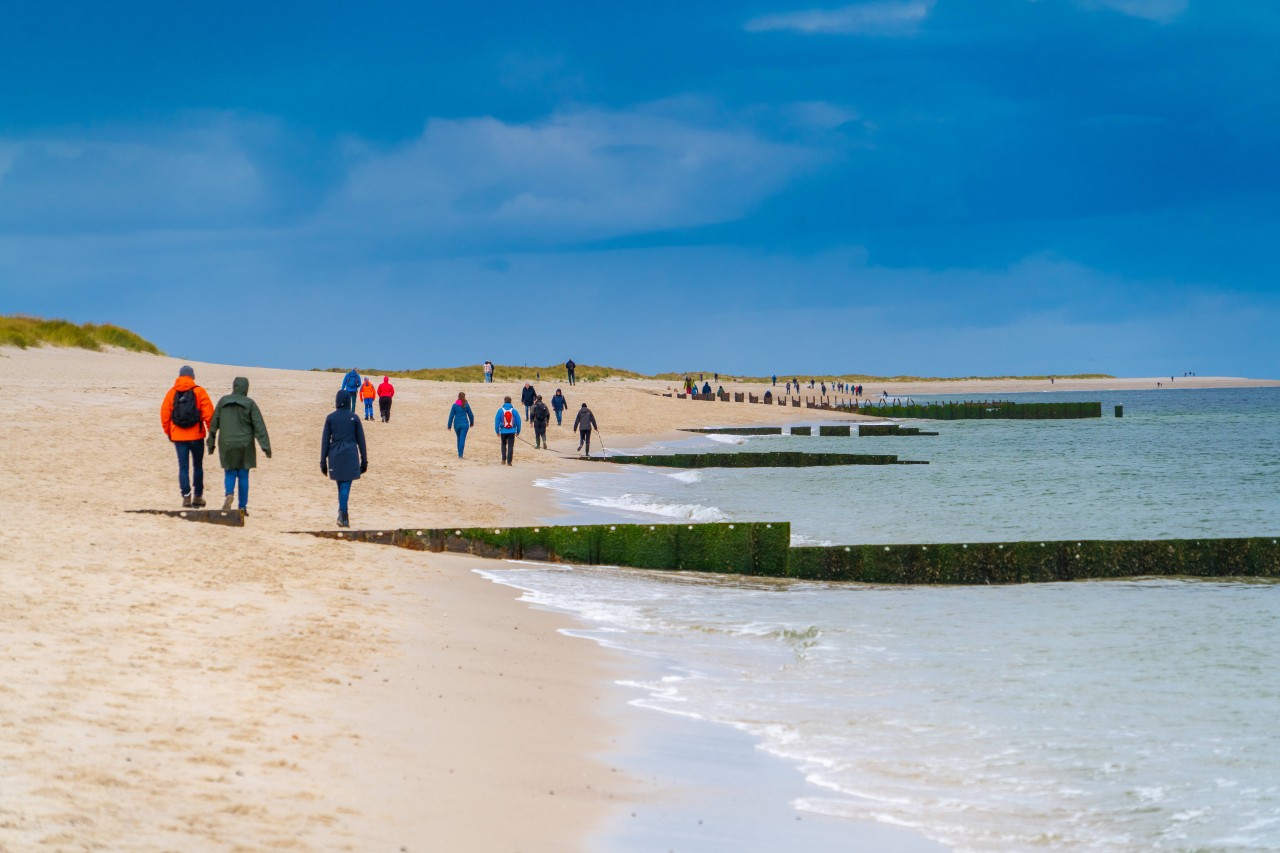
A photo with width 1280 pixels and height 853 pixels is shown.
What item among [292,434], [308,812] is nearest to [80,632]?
[308,812]

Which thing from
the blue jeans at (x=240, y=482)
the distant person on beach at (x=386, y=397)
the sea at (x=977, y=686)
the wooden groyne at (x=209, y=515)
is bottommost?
the sea at (x=977, y=686)

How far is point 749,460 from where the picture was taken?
37.2 metres

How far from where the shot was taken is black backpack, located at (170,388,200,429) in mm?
14670

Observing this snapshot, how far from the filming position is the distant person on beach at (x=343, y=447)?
1556cm

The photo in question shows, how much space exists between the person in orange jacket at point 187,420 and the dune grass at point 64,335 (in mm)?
38132

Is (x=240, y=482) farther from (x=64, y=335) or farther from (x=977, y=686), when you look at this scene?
(x=64, y=335)

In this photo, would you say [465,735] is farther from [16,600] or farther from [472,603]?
[472,603]

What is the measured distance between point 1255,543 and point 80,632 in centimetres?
1577

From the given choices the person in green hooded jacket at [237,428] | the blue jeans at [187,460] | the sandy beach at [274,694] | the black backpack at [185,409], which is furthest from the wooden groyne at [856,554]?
the black backpack at [185,409]

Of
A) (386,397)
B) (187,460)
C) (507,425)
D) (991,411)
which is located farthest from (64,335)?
(991,411)

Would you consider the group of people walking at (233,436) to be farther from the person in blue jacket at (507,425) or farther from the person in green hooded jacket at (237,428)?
the person in blue jacket at (507,425)

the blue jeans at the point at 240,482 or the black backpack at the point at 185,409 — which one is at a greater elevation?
the black backpack at the point at 185,409

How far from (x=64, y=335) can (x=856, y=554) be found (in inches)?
1962

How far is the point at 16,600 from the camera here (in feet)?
28.6
